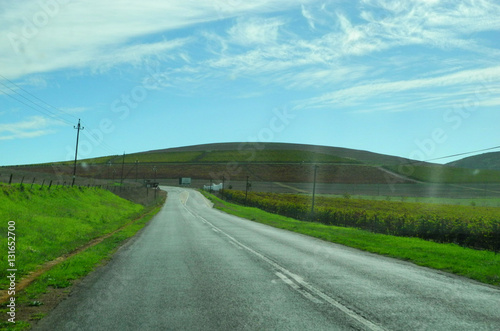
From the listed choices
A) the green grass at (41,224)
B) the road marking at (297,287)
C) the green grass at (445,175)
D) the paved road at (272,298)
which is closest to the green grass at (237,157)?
the green grass at (445,175)

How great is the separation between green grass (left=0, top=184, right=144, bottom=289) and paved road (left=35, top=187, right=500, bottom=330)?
11.2ft

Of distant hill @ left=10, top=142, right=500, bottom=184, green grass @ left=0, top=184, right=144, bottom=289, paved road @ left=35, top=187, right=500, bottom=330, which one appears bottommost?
green grass @ left=0, top=184, right=144, bottom=289

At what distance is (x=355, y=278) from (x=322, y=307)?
3260 mm

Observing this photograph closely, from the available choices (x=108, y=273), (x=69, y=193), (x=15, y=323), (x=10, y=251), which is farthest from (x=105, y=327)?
(x=69, y=193)

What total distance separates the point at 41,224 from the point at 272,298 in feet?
59.6

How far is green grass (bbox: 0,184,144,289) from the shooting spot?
15.1m

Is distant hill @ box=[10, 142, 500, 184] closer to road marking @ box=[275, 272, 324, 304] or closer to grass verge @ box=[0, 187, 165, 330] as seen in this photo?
grass verge @ box=[0, 187, 165, 330]

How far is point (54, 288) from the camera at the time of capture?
922cm

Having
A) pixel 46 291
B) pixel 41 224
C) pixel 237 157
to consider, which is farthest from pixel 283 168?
pixel 46 291

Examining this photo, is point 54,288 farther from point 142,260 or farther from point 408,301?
point 408,301

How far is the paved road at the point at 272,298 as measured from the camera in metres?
6.31

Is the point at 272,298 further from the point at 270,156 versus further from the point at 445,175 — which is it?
the point at 270,156

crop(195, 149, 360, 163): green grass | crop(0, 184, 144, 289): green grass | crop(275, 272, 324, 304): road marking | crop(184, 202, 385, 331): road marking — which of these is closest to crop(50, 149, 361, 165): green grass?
crop(195, 149, 360, 163): green grass

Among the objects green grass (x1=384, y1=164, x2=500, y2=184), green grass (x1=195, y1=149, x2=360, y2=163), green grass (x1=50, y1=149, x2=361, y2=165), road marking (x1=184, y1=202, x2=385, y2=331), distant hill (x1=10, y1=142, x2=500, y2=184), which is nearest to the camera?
road marking (x1=184, y1=202, x2=385, y2=331)
